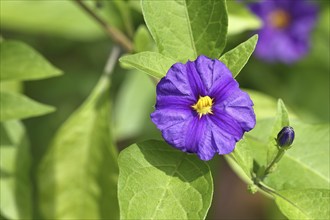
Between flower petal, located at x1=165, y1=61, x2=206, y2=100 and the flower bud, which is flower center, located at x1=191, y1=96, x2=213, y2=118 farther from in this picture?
the flower bud

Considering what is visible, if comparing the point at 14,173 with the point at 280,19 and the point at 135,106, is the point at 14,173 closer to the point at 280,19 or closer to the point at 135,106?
the point at 135,106

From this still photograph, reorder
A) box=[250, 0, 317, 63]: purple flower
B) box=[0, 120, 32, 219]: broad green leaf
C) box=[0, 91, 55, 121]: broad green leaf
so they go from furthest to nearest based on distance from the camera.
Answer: box=[250, 0, 317, 63]: purple flower
box=[0, 120, 32, 219]: broad green leaf
box=[0, 91, 55, 121]: broad green leaf

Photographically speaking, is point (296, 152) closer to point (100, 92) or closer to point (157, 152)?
point (157, 152)

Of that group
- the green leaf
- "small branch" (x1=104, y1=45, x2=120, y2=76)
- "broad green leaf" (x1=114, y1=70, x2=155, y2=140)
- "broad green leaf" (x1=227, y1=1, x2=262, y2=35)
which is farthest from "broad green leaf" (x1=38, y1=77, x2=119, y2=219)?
"broad green leaf" (x1=114, y1=70, x2=155, y2=140)

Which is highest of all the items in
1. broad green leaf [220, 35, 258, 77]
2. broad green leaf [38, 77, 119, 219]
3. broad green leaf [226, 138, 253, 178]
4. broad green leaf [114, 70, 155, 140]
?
broad green leaf [220, 35, 258, 77]

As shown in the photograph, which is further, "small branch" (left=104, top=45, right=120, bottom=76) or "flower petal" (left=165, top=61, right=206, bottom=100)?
"small branch" (left=104, top=45, right=120, bottom=76)

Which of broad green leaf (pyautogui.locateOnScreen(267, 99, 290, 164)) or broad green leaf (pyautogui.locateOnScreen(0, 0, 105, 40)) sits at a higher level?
broad green leaf (pyautogui.locateOnScreen(267, 99, 290, 164))

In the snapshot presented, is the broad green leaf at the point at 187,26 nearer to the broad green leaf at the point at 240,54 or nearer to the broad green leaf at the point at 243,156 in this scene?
the broad green leaf at the point at 240,54
